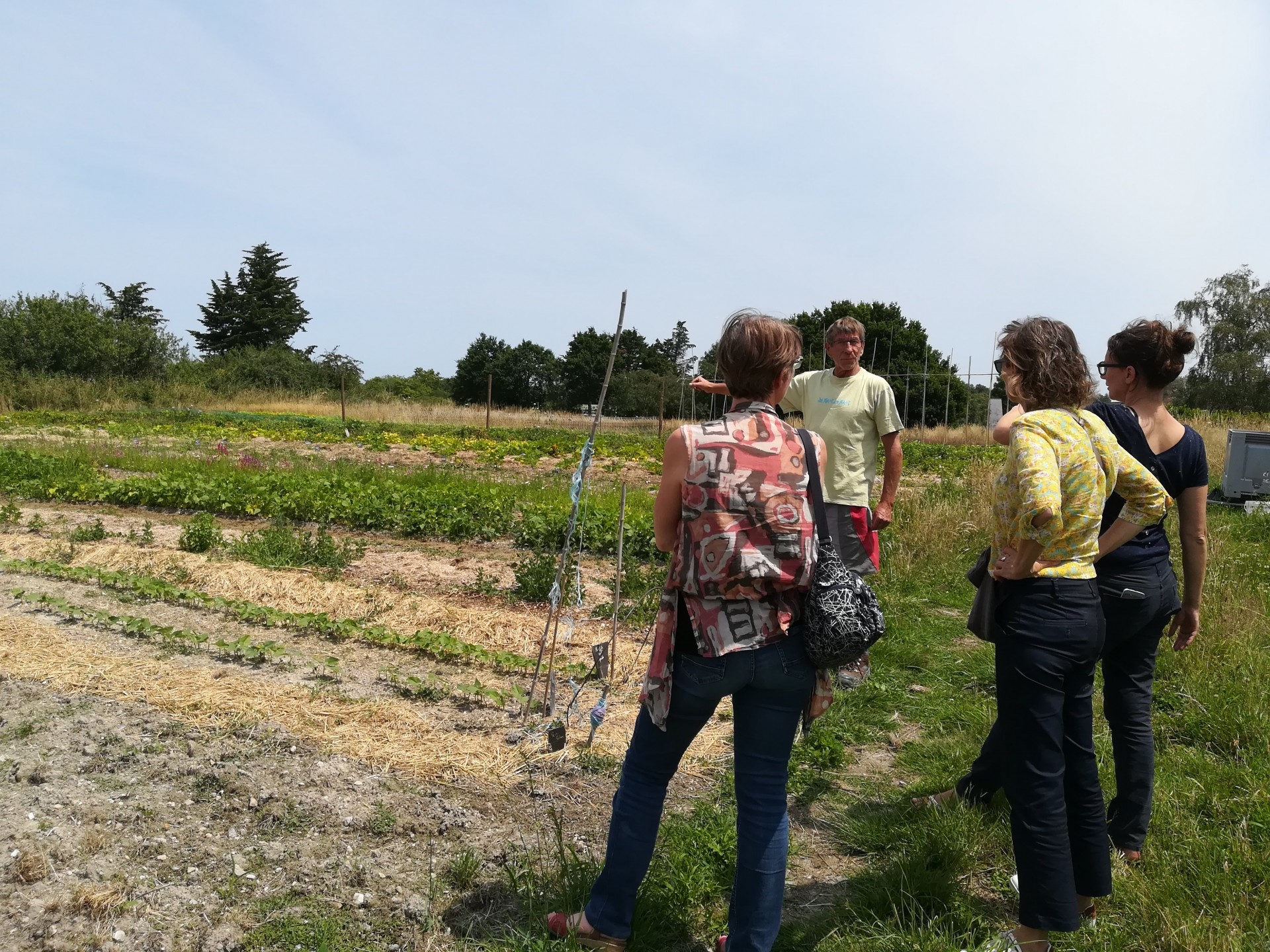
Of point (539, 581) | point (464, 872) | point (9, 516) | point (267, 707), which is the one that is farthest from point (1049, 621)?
point (9, 516)

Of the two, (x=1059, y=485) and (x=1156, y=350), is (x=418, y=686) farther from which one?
(x=1156, y=350)

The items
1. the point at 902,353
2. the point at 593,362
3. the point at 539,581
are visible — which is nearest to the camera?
the point at 539,581

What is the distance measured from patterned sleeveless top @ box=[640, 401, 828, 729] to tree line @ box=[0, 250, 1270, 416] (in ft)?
68.9

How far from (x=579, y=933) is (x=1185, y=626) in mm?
2317

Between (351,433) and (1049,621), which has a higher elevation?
(351,433)

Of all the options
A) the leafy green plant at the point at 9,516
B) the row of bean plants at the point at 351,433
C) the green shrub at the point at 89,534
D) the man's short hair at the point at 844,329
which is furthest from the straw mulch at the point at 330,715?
the row of bean plants at the point at 351,433

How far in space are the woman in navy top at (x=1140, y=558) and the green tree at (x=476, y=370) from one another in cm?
6421

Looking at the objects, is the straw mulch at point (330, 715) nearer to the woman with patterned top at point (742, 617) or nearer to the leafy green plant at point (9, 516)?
the woman with patterned top at point (742, 617)

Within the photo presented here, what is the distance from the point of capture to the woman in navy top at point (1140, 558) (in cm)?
261

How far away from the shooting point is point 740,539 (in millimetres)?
1991

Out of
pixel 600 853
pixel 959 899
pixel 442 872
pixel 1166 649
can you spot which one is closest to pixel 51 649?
pixel 442 872

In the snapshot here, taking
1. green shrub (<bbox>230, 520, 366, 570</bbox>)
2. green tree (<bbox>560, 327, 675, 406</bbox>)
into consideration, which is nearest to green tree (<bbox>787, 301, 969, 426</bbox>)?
green tree (<bbox>560, 327, 675, 406</bbox>)

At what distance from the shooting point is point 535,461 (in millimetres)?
17859

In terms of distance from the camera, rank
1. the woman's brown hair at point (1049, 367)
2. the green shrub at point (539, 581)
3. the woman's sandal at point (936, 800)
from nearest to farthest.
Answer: the woman's brown hair at point (1049, 367)
the woman's sandal at point (936, 800)
the green shrub at point (539, 581)
